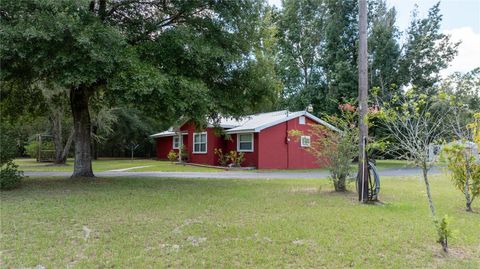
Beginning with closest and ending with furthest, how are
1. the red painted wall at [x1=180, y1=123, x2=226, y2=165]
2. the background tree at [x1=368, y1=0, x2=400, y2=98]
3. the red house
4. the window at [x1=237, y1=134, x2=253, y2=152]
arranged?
the red house → the window at [x1=237, y1=134, x2=253, y2=152] → the red painted wall at [x1=180, y1=123, x2=226, y2=165] → the background tree at [x1=368, y1=0, x2=400, y2=98]

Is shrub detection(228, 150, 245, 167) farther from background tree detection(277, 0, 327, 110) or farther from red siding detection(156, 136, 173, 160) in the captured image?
background tree detection(277, 0, 327, 110)

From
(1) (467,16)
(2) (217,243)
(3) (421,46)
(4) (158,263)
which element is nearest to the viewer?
(4) (158,263)

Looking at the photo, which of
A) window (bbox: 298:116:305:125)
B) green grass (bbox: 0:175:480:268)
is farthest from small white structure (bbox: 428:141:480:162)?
window (bbox: 298:116:305:125)

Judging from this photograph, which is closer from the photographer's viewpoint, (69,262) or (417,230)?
→ (69,262)

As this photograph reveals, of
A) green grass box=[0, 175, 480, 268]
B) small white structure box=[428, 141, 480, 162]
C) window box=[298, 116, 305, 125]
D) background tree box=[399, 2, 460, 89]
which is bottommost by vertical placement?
green grass box=[0, 175, 480, 268]

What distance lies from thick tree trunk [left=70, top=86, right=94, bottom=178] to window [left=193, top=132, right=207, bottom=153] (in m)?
11.6

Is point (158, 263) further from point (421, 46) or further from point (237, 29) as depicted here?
point (421, 46)

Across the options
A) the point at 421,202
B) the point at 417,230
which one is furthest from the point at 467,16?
the point at 417,230

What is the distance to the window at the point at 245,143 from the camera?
2255cm

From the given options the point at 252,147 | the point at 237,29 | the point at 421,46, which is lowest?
the point at 252,147

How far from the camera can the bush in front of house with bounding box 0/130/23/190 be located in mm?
10609

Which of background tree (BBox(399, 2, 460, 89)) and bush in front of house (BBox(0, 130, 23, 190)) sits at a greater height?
background tree (BBox(399, 2, 460, 89))

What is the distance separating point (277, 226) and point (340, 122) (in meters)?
5.00

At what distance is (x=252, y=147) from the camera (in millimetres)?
22328
